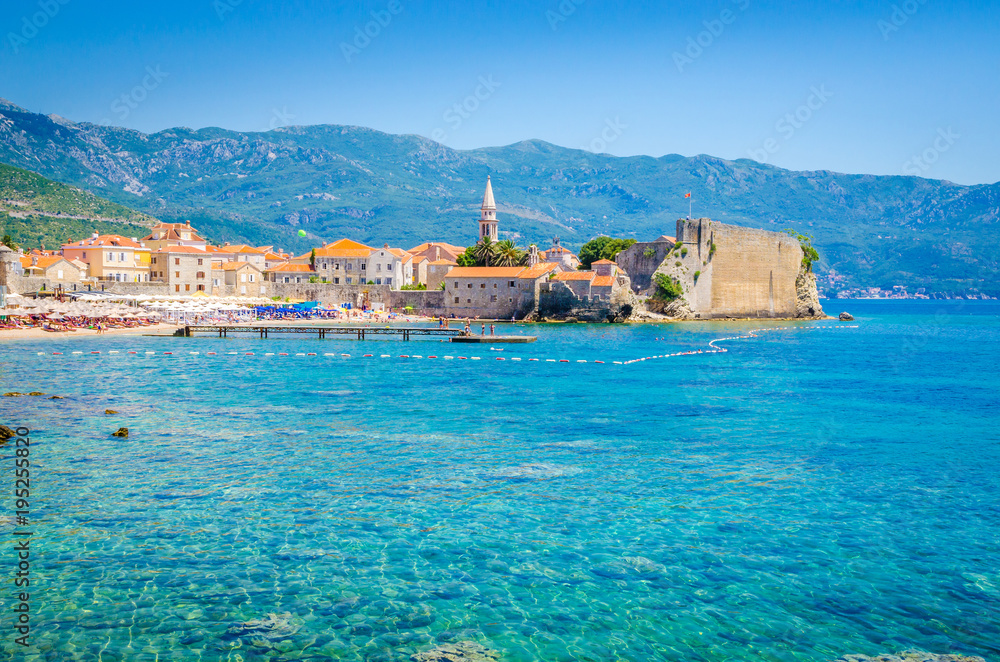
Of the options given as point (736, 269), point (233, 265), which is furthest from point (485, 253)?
point (233, 265)

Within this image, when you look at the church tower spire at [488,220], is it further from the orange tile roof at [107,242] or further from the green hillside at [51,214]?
the green hillside at [51,214]

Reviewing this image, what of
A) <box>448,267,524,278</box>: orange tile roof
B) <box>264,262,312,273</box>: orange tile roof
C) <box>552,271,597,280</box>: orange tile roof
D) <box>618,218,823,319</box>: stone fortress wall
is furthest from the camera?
<box>264,262,312,273</box>: orange tile roof

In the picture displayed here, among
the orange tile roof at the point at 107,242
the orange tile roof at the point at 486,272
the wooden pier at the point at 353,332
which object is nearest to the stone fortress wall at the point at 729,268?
the orange tile roof at the point at 486,272

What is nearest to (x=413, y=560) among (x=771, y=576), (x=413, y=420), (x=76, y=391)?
(x=771, y=576)

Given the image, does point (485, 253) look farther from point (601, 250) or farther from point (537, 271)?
point (601, 250)

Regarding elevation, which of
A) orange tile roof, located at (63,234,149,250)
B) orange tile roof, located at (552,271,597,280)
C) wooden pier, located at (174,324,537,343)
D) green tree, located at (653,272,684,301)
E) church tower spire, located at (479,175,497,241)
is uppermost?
church tower spire, located at (479,175,497,241)

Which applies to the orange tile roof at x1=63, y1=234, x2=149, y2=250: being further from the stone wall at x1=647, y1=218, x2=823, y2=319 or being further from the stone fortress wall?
the stone wall at x1=647, y1=218, x2=823, y2=319

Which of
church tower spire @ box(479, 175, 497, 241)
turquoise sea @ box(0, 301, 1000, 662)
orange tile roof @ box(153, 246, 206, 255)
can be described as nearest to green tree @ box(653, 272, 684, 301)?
church tower spire @ box(479, 175, 497, 241)
